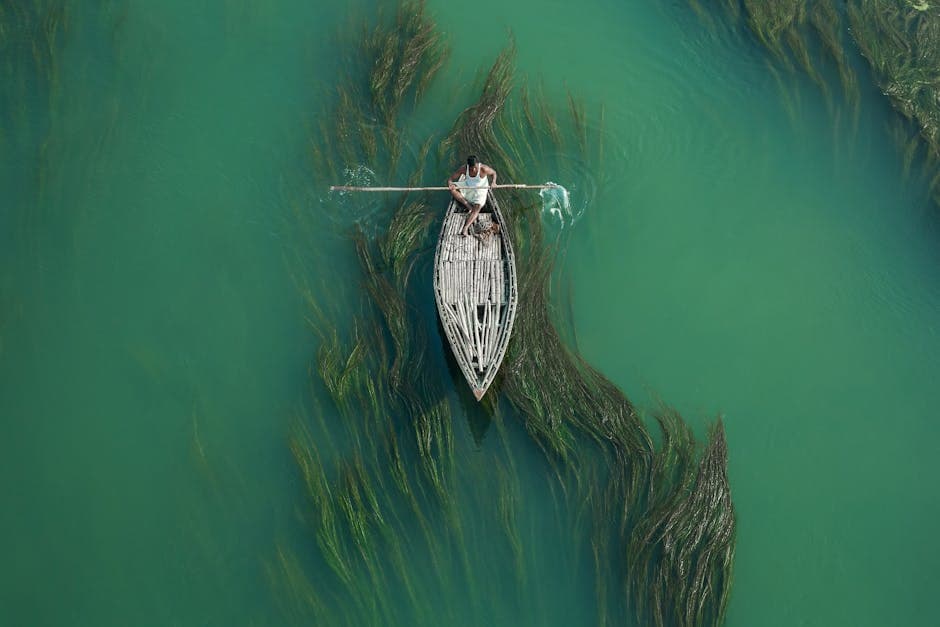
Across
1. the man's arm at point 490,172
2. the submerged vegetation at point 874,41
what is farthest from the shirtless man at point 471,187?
the submerged vegetation at point 874,41

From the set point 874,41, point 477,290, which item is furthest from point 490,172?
point 874,41

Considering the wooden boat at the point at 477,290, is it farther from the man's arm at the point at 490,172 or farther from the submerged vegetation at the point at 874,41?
the submerged vegetation at the point at 874,41

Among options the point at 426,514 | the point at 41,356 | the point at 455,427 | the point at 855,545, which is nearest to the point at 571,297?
the point at 455,427

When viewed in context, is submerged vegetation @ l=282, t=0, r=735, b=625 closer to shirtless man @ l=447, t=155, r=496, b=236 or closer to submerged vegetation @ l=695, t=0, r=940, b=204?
shirtless man @ l=447, t=155, r=496, b=236

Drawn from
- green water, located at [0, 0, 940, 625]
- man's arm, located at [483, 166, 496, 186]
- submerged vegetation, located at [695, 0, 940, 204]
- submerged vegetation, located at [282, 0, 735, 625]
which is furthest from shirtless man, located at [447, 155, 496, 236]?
submerged vegetation, located at [695, 0, 940, 204]

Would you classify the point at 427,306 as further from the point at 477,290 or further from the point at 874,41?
the point at 874,41

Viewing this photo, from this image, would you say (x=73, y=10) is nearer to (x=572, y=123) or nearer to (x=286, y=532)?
(x=572, y=123)

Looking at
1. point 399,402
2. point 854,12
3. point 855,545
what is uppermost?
point 854,12

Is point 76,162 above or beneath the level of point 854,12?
beneath

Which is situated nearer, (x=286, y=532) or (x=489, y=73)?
(x=286, y=532)
